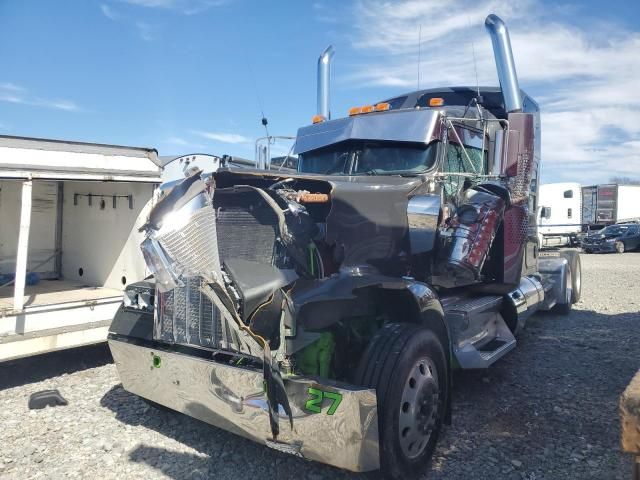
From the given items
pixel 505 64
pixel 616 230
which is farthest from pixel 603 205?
pixel 505 64

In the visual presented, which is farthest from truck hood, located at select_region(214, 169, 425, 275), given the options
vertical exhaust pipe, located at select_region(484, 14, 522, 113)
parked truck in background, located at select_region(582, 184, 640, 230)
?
parked truck in background, located at select_region(582, 184, 640, 230)

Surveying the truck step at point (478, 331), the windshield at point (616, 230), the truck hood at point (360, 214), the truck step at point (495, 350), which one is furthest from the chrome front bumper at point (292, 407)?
the windshield at point (616, 230)

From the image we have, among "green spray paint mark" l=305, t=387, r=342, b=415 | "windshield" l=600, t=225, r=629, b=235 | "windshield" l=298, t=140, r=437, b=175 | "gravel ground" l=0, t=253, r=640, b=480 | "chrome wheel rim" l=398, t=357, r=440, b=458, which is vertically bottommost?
"gravel ground" l=0, t=253, r=640, b=480

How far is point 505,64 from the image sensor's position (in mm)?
6000

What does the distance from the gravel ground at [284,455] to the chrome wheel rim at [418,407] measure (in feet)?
0.91

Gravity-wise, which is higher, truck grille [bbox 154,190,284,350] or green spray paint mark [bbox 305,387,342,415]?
truck grille [bbox 154,190,284,350]

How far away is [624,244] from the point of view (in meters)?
24.3

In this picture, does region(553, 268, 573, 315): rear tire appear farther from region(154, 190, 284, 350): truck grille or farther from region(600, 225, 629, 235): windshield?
region(600, 225, 629, 235): windshield

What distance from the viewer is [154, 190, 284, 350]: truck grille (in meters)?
3.09

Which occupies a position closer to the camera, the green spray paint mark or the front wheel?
the green spray paint mark

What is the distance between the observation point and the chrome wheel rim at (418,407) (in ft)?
10.7

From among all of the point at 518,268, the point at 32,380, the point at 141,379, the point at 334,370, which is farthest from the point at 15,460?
the point at 518,268

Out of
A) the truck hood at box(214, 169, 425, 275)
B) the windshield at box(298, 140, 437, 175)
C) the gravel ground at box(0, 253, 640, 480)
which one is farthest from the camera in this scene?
the windshield at box(298, 140, 437, 175)

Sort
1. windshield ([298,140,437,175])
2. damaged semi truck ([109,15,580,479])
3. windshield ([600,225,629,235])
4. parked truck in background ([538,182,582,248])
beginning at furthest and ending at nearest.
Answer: parked truck in background ([538,182,582,248]) → windshield ([600,225,629,235]) → windshield ([298,140,437,175]) → damaged semi truck ([109,15,580,479])
